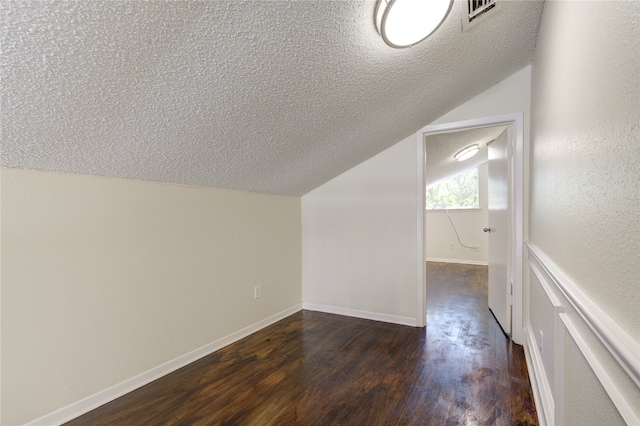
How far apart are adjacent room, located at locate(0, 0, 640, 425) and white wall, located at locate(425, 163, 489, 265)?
3.26 metres

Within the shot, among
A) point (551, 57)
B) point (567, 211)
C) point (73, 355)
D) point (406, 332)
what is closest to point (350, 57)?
point (551, 57)

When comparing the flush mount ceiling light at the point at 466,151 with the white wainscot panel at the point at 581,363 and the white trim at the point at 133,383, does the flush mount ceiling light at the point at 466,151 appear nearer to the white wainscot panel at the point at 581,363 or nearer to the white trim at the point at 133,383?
the white wainscot panel at the point at 581,363

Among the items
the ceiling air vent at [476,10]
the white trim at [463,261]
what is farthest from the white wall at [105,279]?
the white trim at [463,261]

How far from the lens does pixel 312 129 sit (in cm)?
190

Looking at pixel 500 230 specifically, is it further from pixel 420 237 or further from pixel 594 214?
pixel 594 214

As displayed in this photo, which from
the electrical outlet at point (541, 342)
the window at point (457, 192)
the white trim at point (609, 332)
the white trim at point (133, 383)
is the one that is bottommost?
the white trim at point (133, 383)

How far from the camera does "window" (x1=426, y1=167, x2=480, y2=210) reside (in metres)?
5.98

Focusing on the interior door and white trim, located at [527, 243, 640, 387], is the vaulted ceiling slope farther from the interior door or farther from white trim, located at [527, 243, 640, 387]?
white trim, located at [527, 243, 640, 387]

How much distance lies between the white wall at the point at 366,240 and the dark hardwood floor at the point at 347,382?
0.33 meters

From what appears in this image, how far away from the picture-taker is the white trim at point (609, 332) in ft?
1.71

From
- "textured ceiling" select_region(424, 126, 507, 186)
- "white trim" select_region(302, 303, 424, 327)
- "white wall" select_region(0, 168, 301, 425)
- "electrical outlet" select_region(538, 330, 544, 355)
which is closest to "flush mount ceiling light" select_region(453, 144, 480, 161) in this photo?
"textured ceiling" select_region(424, 126, 507, 186)

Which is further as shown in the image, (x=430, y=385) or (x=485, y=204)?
(x=485, y=204)

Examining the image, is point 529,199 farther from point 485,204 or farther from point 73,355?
point 485,204

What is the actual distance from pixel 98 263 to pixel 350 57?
1.65m
